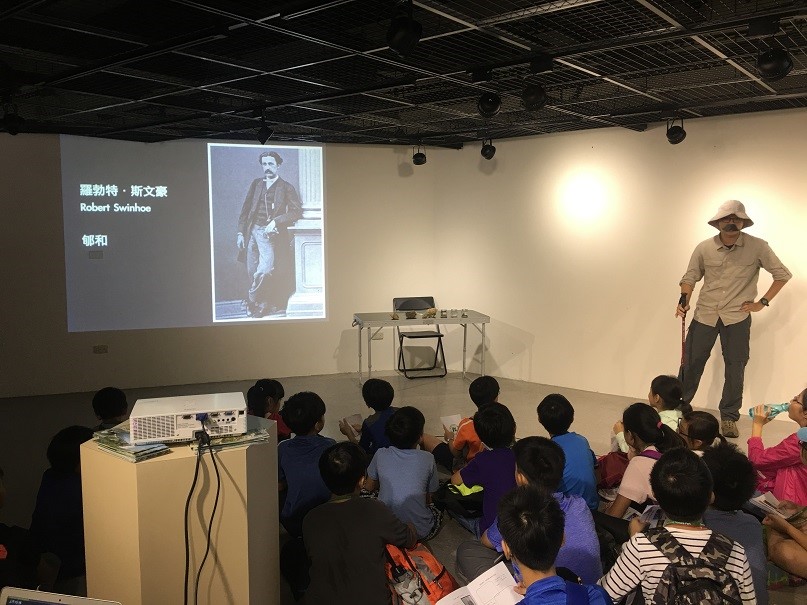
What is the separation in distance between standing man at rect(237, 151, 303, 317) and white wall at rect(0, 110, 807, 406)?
15.1 inches

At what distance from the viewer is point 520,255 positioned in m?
7.80

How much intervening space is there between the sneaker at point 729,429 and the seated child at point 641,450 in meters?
2.42

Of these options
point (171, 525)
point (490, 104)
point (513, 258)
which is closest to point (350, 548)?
point (171, 525)

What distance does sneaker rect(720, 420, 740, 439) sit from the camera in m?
5.46

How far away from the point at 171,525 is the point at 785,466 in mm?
3006

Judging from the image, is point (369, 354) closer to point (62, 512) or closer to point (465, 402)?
point (465, 402)

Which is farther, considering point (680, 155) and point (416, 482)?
point (680, 155)

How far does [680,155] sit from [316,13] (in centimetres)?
441

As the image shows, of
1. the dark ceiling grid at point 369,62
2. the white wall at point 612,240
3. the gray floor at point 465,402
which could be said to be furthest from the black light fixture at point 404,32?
the white wall at point 612,240

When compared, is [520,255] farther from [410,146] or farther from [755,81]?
[755,81]

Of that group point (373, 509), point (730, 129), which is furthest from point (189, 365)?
point (730, 129)

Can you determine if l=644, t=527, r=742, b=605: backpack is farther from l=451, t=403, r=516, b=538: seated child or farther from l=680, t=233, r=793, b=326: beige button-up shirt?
l=680, t=233, r=793, b=326: beige button-up shirt

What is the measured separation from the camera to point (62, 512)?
3025mm

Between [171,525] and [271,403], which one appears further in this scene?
[271,403]
